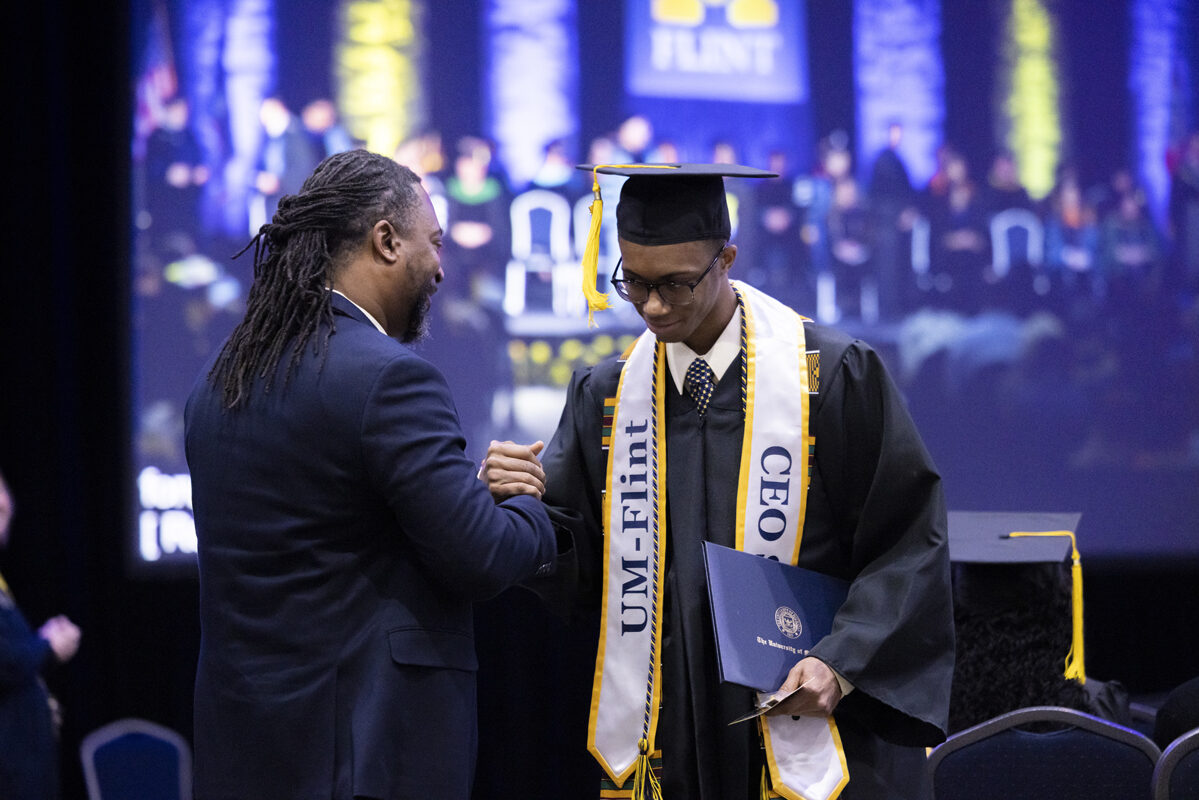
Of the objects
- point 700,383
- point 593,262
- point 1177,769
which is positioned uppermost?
point 593,262

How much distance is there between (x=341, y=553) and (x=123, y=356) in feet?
13.0

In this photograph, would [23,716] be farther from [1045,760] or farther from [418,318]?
[1045,760]

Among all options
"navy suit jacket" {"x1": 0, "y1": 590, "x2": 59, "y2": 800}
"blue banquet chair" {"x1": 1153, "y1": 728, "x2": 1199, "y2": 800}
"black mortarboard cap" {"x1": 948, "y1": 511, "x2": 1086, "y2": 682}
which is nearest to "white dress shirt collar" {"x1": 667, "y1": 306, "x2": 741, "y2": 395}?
"blue banquet chair" {"x1": 1153, "y1": 728, "x2": 1199, "y2": 800}

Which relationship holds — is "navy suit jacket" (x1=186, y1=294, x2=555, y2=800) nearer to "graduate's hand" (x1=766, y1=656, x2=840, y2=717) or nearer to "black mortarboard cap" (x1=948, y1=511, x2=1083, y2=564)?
"graduate's hand" (x1=766, y1=656, x2=840, y2=717)

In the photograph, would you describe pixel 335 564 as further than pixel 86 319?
No

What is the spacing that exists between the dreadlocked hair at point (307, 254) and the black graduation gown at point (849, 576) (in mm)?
682

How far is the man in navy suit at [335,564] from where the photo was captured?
1.77m

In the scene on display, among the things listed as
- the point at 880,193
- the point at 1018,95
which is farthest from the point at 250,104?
the point at 1018,95

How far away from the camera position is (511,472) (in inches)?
83.2

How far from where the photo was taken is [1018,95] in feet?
17.8

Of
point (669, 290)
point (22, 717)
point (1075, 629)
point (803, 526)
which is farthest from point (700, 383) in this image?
point (22, 717)

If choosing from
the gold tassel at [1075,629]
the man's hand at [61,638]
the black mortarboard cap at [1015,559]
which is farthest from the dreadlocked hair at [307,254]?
the man's hand at [61,638]

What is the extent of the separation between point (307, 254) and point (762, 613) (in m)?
0.95

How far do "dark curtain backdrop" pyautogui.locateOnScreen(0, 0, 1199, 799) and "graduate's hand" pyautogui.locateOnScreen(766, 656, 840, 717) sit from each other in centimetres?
370
